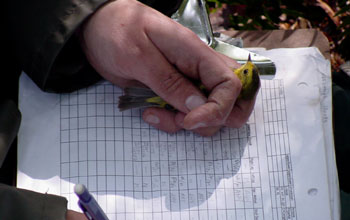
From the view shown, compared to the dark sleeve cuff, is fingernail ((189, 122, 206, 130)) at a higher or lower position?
lower

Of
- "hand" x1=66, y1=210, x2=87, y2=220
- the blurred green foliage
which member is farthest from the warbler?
the blurred green foliage

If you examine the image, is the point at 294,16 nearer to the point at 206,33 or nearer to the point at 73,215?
the point at 206,33

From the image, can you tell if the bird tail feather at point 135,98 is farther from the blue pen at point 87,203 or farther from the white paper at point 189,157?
the blue pen at point 87,203

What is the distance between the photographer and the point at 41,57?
30.8 inches

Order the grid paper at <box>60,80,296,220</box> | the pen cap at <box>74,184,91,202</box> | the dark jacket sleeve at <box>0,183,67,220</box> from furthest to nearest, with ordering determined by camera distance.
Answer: the grid paper at <box>60,80,296,220</box>, the dark jacket sleeve at <box>0,183,67,220</box>, the pen cap at <box>74,184,91,202</box>

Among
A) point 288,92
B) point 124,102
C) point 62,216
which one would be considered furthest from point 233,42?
point 62,216

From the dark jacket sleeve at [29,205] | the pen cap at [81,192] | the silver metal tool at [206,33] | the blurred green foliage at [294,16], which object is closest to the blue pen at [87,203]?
the pen cap at [81,192]

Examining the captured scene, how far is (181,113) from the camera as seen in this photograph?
32.2 inches

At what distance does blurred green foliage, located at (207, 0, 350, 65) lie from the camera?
1256 mm

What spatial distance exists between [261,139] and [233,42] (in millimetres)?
230

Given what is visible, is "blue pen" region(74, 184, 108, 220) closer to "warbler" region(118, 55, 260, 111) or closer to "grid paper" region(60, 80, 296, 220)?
"grid paper" region(60, 80, 296, 220)

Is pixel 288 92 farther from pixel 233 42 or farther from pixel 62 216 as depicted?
pixel 62 216

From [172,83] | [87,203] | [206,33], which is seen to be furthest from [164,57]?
[87,203]

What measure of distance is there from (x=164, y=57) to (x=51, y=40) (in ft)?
0.70
